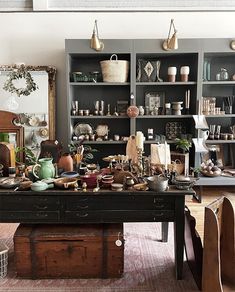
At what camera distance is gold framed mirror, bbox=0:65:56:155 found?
14.6ft

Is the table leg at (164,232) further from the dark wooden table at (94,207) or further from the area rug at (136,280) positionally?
the dark wooden table at (94,207)

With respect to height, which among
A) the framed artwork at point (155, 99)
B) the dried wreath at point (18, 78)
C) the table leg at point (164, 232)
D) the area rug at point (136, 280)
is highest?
the dried wreath at point (18, 78)

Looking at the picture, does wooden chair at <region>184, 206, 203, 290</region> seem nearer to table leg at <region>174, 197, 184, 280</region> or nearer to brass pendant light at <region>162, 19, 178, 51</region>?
table leg at <region>174, 197, 184, 280</region>

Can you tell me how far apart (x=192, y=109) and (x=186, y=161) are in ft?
2.57

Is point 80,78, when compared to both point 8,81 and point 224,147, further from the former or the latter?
point 224,147

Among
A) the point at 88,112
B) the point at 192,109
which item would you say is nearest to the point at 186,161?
the point at 192,109

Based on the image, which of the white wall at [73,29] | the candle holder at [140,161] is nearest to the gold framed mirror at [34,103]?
the white wall at [73,29]

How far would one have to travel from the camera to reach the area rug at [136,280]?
92.4 inches

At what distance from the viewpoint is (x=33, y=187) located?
233 centimetres

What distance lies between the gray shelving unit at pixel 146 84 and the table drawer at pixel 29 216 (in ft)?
6.91

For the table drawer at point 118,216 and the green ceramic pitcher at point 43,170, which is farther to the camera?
the green ceramic pitcher at point 43,170

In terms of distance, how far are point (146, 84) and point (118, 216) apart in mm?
2455

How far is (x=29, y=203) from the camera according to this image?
234 cm

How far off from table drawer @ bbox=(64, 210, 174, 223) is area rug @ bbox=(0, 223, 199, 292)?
1.61 feet
